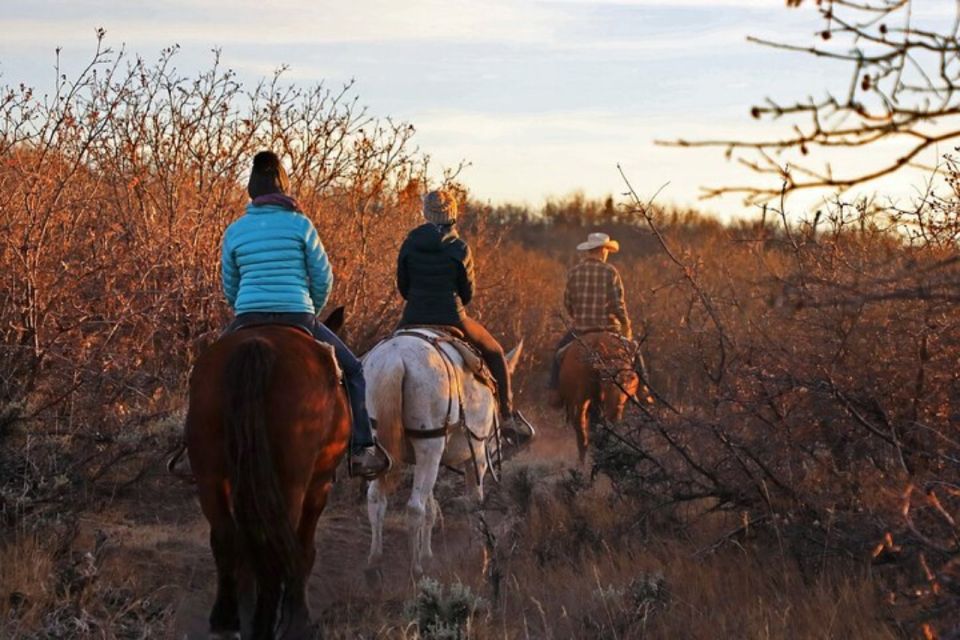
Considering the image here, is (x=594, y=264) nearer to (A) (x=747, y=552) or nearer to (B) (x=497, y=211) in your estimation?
(A) (x=747, y=552)

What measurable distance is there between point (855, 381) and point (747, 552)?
121 centimetres

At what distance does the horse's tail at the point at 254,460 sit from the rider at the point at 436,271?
161 inches

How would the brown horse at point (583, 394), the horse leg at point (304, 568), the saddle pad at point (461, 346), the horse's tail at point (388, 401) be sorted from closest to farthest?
the horse leg at point (304, 568), the horse's tail at point (388, 401), the saddle pad at point (461, 346), the brown horse at point (583, 394)

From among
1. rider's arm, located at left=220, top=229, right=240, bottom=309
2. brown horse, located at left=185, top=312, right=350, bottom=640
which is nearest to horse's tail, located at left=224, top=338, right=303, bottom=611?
brown horse, located at left=185, top=312, right=350, bottom=640

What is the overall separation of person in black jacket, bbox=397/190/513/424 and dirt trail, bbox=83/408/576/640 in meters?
1.63

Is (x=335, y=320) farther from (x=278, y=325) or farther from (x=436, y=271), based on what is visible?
(x=436, y=271)

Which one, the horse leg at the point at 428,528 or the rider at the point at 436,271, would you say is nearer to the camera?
the horse leg at the point at 428,528

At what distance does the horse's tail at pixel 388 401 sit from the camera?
9750 mm

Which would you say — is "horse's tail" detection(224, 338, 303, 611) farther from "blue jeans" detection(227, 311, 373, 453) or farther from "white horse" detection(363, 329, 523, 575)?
"white horse" detection(363, 329, 523, 575)

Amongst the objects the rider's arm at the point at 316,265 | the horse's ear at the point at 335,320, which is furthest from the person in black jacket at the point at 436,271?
the rider's arm at the point at 316,265

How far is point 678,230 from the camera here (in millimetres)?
43406

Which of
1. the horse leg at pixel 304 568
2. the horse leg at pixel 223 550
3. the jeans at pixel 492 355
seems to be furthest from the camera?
the jeans at pixel 492 355

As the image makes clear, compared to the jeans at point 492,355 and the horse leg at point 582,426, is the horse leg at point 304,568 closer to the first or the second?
the jeans at point 492,355

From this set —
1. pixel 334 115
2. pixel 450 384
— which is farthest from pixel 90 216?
pixel 450 384
